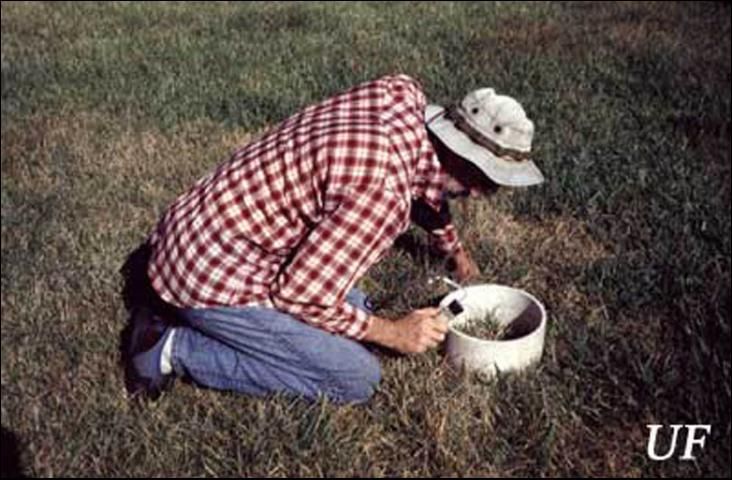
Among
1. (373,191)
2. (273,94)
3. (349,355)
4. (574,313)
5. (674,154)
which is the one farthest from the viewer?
(273,94)

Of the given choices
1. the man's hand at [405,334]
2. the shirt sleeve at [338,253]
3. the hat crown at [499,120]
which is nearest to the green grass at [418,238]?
the man's hand at [405,334]

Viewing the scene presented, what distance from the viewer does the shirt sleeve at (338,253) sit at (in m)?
2.79

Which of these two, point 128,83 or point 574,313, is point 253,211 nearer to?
point 574,313

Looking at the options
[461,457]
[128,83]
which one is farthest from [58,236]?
[128,83]

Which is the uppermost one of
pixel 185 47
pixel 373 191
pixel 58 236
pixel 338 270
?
pixel 373 191

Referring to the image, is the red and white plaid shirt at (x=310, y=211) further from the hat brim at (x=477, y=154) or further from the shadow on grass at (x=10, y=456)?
the shadow on grass at (x=10, y=456)

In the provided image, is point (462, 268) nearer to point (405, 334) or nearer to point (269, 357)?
point (405, 334)

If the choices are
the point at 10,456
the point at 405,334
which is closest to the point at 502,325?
the point at 405,334

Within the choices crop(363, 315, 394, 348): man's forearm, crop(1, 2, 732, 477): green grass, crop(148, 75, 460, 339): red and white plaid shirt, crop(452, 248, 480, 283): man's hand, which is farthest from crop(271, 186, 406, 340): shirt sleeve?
crop(452, 248, 480, 283): man's hand

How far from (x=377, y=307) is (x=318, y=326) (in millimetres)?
804

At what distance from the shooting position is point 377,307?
3959 mm

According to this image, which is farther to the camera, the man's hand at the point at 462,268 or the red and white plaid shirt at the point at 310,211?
the man's hand at the point at 462,268

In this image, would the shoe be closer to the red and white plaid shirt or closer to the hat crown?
the red and white plaid shirt

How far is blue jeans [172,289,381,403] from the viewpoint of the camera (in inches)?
126
